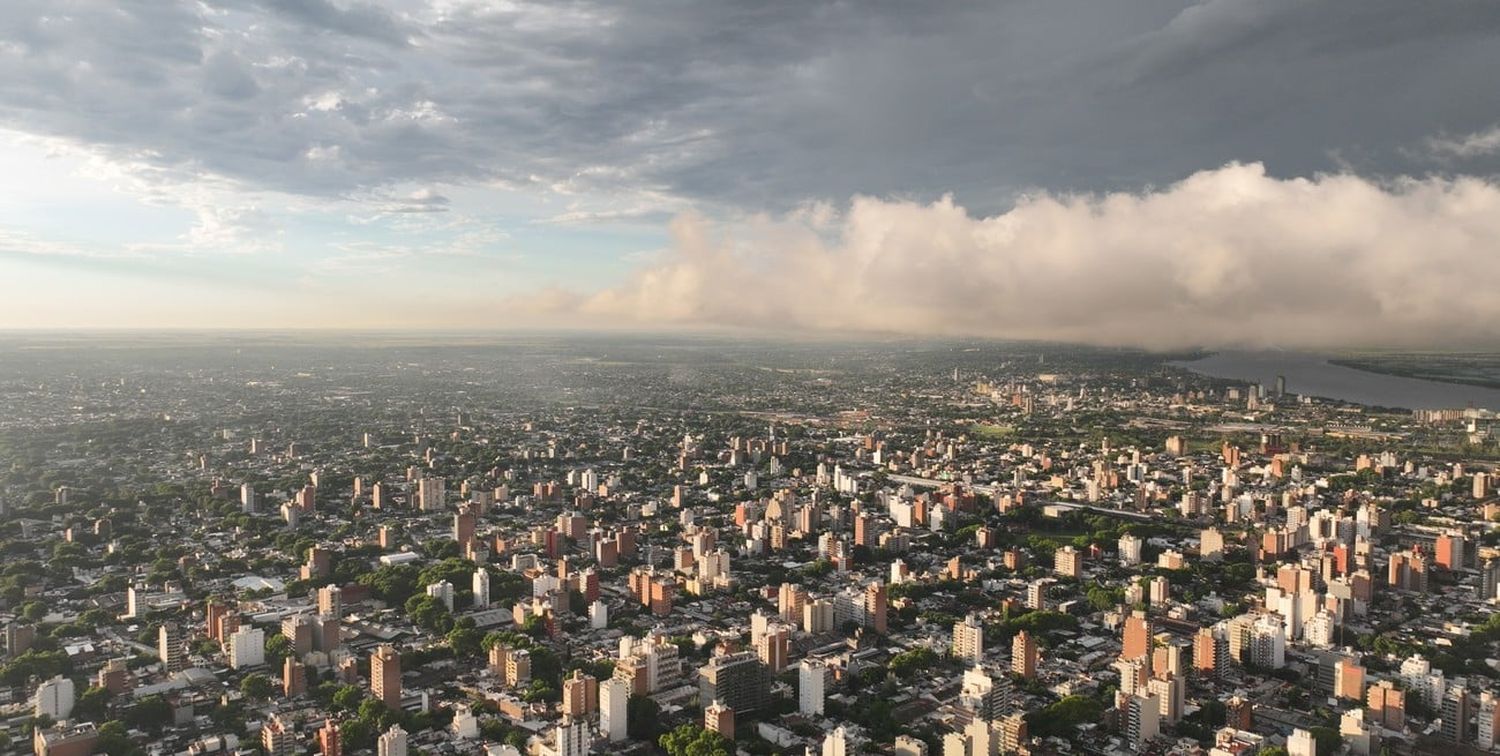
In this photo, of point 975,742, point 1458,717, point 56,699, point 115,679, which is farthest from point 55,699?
point 1458,717

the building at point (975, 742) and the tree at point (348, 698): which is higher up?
the building at point (975, 742)

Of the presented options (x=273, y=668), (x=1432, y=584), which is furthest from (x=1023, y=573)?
(x=273, y=668)

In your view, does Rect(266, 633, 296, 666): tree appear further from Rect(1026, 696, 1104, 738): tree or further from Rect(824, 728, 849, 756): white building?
Rect(1026, 696, 1104, 738): tree

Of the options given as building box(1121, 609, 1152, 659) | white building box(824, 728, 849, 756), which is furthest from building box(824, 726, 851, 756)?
building box(1121, 609, 1152, 659)

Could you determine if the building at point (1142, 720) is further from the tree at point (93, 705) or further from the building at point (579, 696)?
the tree at point (93, 705)

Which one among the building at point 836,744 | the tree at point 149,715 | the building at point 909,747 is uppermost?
the building at point 836,744

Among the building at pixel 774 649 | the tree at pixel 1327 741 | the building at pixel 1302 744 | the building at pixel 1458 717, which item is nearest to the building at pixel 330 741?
the building at pixel 774 649
